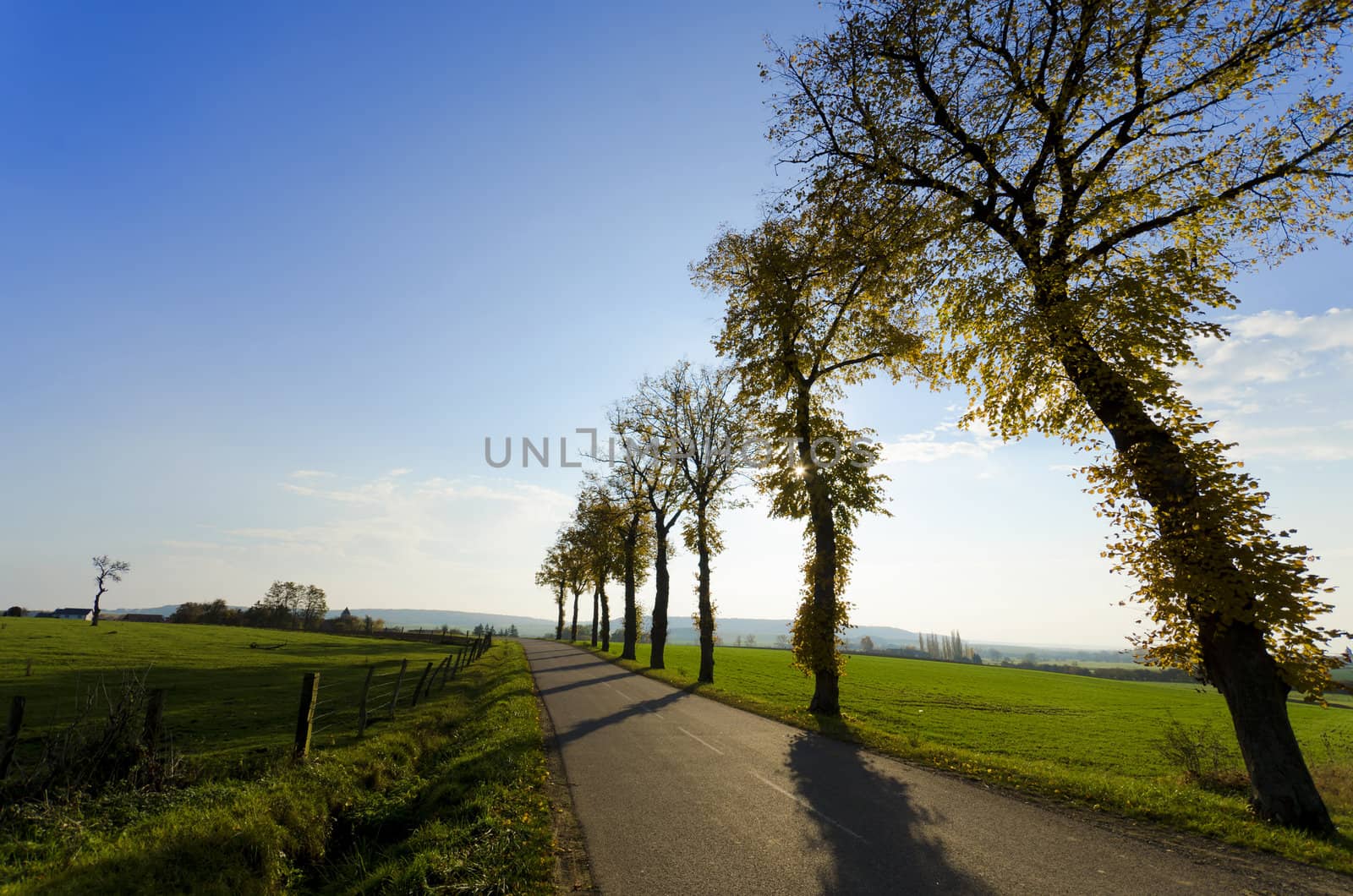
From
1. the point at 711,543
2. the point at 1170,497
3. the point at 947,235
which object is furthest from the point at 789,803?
the point at 711,543

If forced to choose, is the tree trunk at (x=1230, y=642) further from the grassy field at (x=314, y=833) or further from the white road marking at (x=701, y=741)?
the grassy field at (x=314, y=833)

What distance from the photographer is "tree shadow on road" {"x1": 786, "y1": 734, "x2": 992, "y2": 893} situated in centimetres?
577

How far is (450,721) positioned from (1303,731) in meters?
48.7

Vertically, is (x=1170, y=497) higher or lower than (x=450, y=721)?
higher

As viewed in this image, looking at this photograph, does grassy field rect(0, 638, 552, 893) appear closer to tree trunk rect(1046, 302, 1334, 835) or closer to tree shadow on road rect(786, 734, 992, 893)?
tree shadow on road rect(786, 734, 992, 893)

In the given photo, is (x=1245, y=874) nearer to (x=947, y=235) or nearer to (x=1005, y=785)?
(x=1005, y=785)

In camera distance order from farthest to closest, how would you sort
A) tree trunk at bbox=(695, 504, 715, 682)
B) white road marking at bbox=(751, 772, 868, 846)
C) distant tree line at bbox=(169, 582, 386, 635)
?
distant tree line at bbox=(169, 582, 386, 635) < tree trunk at bbox=(695, 504, 715, 682) < white road marking at bbox=(751, 772, 868, 846)

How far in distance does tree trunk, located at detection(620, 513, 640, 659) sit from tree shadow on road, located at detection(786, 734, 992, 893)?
30.6 metres

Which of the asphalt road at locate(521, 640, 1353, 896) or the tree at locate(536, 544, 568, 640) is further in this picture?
the tree at locate(536, 544, 568, 640)

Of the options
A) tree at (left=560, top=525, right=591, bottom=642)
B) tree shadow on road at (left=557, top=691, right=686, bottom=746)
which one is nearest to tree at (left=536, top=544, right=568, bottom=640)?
tree at (left=560, top=525, right=591, bottom=642)

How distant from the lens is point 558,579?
7300 cm

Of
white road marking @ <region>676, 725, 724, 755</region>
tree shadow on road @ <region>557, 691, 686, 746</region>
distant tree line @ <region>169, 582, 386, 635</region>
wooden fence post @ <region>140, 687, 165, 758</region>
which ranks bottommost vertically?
distant tree line @ <region>169, 582, 386, 635</region>

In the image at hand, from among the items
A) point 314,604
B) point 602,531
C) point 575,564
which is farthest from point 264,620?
point 602,531

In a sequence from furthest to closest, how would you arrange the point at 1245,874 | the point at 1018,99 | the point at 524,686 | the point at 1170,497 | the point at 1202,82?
the point at 524,686, the point at 1018,99, the point at 1202,82, the point at 1170,497, the point at 1245,874
